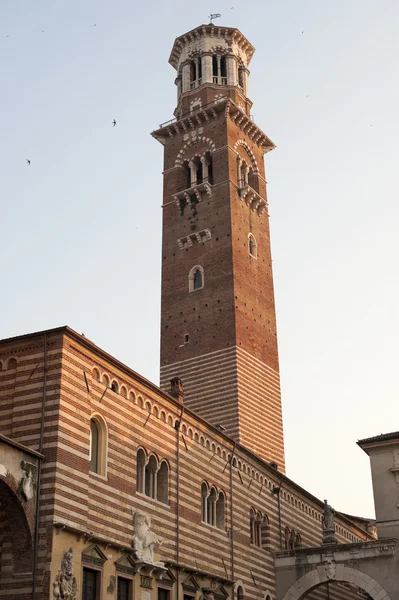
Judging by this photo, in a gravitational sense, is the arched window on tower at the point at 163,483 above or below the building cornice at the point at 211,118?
below

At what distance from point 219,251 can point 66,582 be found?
24070mm

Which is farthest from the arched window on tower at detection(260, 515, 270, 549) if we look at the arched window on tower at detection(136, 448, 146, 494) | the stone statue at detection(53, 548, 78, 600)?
the stone statue at detection(53, 548, 78, 600)

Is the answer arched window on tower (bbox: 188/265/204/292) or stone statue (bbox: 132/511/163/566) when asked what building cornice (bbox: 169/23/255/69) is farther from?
stone statue (bbox: 132/511/163/566)

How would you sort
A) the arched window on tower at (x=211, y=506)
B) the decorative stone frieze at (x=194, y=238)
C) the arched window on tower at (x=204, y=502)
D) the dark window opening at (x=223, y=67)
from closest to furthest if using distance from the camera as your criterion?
the arched window on tower at (x=204, y=502) < the arched window on tower at (x=211, y=506) < the decorative stone frieze at (x=194, y=238) < the dark window opening at (x=223, y=67)

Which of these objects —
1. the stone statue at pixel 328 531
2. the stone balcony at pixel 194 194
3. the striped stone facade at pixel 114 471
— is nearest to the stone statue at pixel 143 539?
the striped stone facade at pixel 114 471

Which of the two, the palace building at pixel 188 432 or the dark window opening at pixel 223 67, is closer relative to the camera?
the palace building at pixel 188 432

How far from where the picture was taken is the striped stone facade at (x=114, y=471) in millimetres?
16984

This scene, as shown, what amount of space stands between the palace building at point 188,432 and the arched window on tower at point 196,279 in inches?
3.0

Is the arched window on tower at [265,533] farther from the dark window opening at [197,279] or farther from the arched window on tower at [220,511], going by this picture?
the dark window opening at [197,279]

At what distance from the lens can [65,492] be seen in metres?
17.0

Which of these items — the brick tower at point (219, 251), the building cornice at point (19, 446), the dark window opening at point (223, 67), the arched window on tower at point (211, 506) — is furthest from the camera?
the dark window opening at point (223, 67)

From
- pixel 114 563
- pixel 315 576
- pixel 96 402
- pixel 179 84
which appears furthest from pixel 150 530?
pixel 179 84

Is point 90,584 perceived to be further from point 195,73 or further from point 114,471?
point 195,73

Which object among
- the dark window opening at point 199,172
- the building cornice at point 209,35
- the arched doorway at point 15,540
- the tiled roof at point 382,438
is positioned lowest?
the arched doorway at point 15,540
